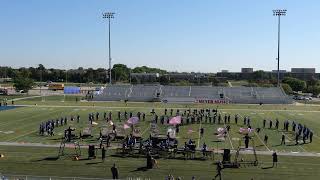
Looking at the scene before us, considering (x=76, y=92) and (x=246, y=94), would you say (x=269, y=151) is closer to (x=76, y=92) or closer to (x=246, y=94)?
(x=246, y=94)

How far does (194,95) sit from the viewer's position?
89062mm

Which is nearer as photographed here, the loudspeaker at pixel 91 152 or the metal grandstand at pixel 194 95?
the loudspeaker at pixel 91 152

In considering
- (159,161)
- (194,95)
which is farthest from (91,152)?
(194,95)

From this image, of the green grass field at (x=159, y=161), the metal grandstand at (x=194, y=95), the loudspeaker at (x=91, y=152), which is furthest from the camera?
the metal grandstand at (x=194, y=95)

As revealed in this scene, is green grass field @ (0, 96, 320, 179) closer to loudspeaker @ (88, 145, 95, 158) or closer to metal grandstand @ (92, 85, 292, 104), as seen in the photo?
loudspeaker @ (88, 145, 95, 158)

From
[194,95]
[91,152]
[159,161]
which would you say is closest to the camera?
[159,161]

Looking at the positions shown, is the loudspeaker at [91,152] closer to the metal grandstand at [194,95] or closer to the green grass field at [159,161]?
the green grass field at [159,161]

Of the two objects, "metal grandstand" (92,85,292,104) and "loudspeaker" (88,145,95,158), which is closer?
"loudspeaker" (88,145,95,158)

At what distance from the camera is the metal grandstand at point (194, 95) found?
276 ft

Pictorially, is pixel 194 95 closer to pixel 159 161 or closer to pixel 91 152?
A: pixel 91 152

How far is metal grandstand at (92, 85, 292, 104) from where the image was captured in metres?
84.1

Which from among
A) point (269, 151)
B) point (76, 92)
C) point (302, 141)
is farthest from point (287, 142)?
point (76, 92)

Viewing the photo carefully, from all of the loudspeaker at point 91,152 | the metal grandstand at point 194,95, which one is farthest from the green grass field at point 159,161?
the metal grandstand at point 194,95

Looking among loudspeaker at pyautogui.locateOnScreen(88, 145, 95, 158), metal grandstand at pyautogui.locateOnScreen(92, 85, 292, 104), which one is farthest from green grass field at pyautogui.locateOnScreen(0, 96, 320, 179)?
metal grandstand at pyautogui.locateOnScreen(92, 85, 292, 104)
